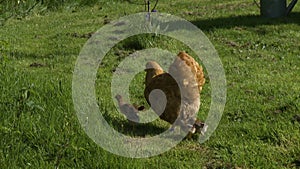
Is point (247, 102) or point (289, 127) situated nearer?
point (289, 127)

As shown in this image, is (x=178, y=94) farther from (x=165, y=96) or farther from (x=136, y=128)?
(x=136, y=128)

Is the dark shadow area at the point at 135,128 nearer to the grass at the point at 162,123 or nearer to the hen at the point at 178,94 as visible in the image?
the grass at the point at 162,123

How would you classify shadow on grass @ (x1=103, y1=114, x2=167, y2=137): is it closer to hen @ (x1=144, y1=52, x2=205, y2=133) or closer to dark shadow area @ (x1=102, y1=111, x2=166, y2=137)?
dark shadow area @ (x1=102, y1=111, x2=166, y2=137)

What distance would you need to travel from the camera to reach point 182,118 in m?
4.25

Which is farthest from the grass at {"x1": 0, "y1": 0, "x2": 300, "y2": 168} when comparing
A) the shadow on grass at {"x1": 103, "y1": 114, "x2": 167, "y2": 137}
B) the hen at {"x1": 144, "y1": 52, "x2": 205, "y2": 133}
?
the hen at {"x1": 144, "y1": 52, "x2": 205, "y2": 133}

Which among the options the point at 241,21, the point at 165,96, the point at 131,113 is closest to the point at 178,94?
the point at 165,96

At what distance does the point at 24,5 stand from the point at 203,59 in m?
6.65

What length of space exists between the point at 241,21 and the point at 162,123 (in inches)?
213

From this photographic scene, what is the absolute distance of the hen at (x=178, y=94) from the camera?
4.23 meters

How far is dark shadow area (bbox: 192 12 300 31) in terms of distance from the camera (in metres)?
9.29

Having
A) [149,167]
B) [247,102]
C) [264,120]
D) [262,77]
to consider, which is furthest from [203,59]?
[149,167]

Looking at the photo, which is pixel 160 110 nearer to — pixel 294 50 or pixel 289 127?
pixel 289 127

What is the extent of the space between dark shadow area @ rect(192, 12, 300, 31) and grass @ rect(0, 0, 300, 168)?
20mm

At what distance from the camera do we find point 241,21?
31.4 ft
